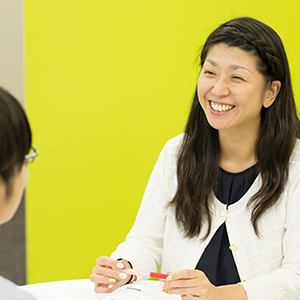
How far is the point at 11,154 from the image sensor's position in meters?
0.70

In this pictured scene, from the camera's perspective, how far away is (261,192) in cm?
139

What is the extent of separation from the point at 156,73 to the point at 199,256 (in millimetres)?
954

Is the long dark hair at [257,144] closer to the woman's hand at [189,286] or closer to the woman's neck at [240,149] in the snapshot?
the woman's neck at [240,149]

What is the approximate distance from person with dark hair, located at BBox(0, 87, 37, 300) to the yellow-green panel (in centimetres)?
133

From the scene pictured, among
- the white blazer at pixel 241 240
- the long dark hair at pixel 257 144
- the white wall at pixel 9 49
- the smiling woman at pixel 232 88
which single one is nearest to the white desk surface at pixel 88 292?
the white blazer at pixel 241 240

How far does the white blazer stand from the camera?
4.20 feet

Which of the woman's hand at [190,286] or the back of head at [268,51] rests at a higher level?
the back of head at [268,51]

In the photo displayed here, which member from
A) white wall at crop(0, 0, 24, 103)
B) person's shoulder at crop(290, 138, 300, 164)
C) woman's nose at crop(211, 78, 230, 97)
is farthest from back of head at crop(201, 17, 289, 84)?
white wall at crop(0, 0, 24, 103)

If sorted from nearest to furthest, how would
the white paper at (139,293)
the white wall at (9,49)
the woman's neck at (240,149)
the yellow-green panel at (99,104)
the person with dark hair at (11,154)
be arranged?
the person with dark hair at (11,154) → the white paper at (139,293) → the woman's neck at (240,149) → the yellow-green panel at (99,104) → the white wall at (9,49)

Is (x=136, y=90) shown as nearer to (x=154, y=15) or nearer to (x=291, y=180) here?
(x=154, y=15)

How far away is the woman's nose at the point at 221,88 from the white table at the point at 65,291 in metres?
0.69

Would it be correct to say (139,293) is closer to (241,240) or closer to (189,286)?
(189,286)

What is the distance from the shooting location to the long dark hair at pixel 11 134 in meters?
0.68

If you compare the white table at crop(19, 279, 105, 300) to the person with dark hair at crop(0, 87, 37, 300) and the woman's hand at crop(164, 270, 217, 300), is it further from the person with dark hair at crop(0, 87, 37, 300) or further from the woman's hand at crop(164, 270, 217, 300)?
the person with dark hair at crop(0, 87, 37, 300)
